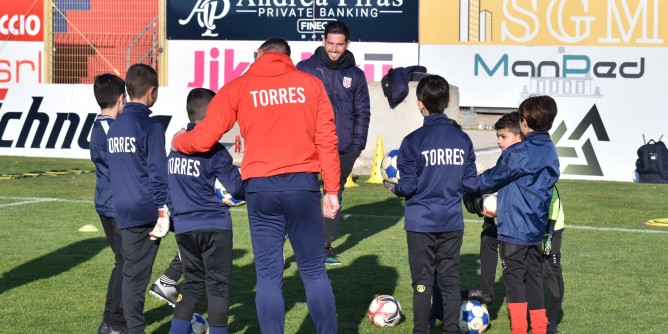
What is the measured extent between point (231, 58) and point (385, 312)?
1889 centimetres

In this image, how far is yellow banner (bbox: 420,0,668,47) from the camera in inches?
981

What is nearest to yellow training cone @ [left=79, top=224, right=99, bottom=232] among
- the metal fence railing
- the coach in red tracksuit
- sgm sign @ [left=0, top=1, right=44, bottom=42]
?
the coach in red tracksuit

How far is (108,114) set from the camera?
25.0 feet

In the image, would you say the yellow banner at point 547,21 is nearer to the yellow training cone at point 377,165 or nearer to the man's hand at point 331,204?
the yellow training cone at point 377,165

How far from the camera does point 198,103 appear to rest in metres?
6.84

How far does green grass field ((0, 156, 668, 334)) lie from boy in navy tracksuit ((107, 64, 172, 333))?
94cm

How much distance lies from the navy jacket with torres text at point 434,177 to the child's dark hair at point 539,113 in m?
0.48

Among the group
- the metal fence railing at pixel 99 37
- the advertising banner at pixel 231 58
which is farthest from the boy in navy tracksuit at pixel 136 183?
the metal fence railing at pixel 99 37

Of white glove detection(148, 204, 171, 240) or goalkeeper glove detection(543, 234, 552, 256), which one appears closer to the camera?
white glove detection(148, 204, 171, 240)

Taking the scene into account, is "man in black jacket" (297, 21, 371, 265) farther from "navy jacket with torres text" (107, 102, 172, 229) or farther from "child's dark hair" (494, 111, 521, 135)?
"navy jacket with torres text" (107, 102, 172, 229)

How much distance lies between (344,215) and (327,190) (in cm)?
812

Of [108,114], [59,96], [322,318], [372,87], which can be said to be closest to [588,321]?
[322,318]

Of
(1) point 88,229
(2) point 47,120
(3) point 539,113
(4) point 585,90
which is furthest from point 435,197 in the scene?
(2) point 47,120

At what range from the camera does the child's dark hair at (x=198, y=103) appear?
6.84m
